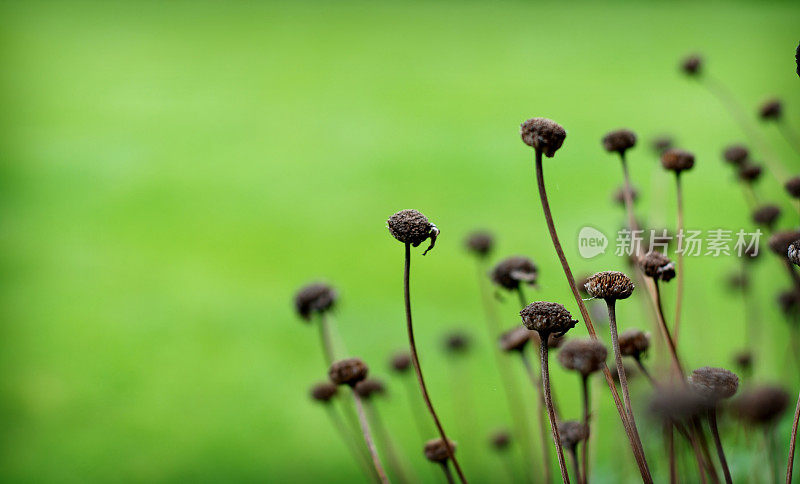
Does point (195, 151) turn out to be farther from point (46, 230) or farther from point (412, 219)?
point (412, 219)

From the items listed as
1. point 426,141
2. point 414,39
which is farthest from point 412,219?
point 414,39

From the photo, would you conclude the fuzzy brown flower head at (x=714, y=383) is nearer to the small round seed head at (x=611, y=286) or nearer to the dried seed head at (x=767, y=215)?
the small round seed head at (x=611, y=286)

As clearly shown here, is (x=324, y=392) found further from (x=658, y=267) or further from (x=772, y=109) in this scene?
(x=772, y=109)

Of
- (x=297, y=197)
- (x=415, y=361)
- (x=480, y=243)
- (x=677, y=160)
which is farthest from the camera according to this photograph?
(x=297, y=197)

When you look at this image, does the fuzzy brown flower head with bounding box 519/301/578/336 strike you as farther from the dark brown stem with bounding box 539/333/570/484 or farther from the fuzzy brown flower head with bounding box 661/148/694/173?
the fuzzy brown flower head with bounding box 661/148/694/173

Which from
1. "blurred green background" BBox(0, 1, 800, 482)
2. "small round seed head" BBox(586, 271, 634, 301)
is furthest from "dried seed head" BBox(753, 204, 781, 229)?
"small round seed head" BBox(586, 271, 634, 301)

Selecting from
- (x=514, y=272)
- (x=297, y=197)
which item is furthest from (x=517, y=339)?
(x=297, y=197)
